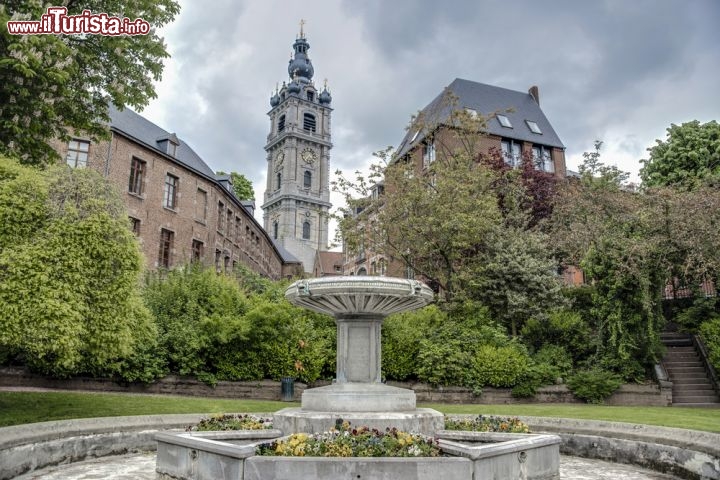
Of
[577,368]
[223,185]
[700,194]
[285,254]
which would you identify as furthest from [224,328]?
[285,254]

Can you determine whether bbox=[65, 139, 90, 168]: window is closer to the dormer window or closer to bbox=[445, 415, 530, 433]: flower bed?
the dormer window

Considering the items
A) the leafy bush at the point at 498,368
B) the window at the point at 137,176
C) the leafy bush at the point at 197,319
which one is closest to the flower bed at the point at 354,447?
the leafy bush at the point at 197,319

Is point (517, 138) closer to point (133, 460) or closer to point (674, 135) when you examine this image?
point (674, 135)

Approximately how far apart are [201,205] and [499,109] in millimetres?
22880

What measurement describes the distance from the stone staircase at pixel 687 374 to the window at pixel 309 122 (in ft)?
262

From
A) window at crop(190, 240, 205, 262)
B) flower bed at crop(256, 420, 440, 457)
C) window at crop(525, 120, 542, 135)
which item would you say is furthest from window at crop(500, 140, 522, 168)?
flower bed at crop(256, 420, 440, 457)

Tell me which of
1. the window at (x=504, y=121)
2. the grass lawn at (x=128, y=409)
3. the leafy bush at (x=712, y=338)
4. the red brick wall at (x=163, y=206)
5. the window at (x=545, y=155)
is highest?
the window at (x=504, y=121)

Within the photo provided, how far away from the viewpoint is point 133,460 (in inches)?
305

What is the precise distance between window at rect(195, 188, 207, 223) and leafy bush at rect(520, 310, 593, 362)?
1991cm

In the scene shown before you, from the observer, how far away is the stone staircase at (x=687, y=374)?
17484 mm

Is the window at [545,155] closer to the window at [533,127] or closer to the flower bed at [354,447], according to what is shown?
the window at [533,127]

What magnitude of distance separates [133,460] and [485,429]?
5.04m

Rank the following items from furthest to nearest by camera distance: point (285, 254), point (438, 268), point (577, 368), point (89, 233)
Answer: point (285, 254), point (438, 268), point (577, 368), point (89, 233)

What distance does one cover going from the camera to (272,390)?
17078 mm
